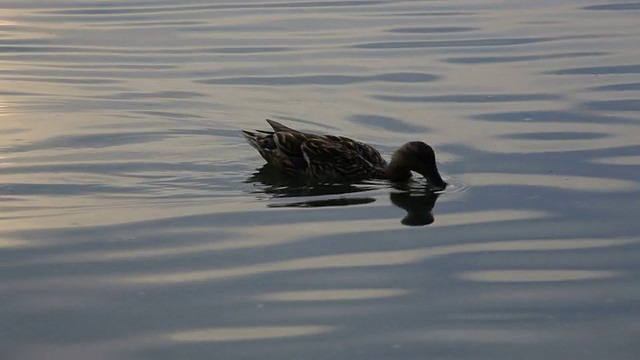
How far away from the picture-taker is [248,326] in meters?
7.14

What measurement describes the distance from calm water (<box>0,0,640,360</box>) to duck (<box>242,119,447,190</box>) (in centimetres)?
22

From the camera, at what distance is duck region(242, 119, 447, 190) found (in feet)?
35.6

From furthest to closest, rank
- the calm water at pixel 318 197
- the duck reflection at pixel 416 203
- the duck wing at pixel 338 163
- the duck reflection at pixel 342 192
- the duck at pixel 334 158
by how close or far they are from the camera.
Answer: the duck wing at pixel 338 163 < the duck at pixel 334 158 < the duck reflection at pixel 342 192 < the duck reflection at pixel 416 203 < the calm water at pixel 318 197

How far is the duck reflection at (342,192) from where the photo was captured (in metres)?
9.81

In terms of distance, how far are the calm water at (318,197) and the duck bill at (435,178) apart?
5.5 inches

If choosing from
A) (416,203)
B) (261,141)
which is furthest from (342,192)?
(261,141)

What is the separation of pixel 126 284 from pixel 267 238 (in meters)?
1.21

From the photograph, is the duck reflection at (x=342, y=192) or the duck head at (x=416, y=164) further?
the duck head at (x=416, y=164)

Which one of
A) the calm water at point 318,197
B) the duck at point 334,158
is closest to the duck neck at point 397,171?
the duck at point 334,158

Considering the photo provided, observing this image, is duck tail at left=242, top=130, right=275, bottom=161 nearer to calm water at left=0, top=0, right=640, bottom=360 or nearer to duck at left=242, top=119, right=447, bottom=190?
duck at left=242, top=119, right=447, bottom=190

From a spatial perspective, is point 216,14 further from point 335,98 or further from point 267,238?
point 267,238

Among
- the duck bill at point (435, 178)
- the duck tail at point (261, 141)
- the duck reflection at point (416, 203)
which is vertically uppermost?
the duck tail at point (261, 141)

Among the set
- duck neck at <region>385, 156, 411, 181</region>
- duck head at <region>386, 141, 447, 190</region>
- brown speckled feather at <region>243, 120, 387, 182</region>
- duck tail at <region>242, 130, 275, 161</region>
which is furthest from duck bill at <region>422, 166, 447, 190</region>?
duck tail at <region>242, 130, 275, 161</region>

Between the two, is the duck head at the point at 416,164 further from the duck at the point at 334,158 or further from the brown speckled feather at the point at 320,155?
the brown speckled feather at the point at 320,155
